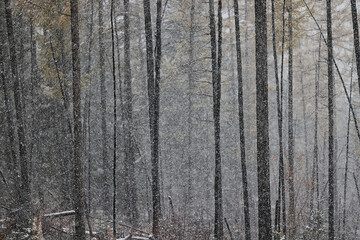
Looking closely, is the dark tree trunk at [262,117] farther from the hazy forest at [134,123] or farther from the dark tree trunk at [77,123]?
the dark tree trunk at [77,123]

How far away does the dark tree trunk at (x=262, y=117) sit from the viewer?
7.04 metres

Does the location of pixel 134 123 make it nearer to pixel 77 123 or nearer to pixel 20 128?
pixel 20 128

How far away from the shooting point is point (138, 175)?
20406mm

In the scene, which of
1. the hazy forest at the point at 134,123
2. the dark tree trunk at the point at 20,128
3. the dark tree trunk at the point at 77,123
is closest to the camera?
the dark tree trunk at the point at 77,123

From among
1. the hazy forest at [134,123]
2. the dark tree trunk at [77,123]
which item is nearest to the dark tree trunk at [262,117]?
the hazy forest at [134,123]

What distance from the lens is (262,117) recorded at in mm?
7113

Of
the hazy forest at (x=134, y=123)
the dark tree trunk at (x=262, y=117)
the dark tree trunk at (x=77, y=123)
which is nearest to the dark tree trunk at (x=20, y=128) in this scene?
the hazy forest at (x=134, y=123)

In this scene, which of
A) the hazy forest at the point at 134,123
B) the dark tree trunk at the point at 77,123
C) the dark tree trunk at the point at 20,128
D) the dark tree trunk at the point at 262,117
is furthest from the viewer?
the dark tree trunk at the point at 20,128

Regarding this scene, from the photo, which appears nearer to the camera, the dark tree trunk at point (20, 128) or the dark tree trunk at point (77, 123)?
the dark tree trunk at point (77, 123)

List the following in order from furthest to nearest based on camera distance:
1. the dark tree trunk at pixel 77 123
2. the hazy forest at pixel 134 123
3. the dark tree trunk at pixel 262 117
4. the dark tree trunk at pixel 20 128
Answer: the dark tree trunk at pixel 20 128
the hazy forest at pixel 134 123
the dark tree trunk at pixel 262 117
the dark tree trunk at pixel 77 123

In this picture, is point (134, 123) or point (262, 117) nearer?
point (262, 117)

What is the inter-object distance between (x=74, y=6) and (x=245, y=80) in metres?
18.7

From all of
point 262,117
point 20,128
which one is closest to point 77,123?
point 20,128

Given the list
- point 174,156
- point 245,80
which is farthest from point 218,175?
point 174,156
